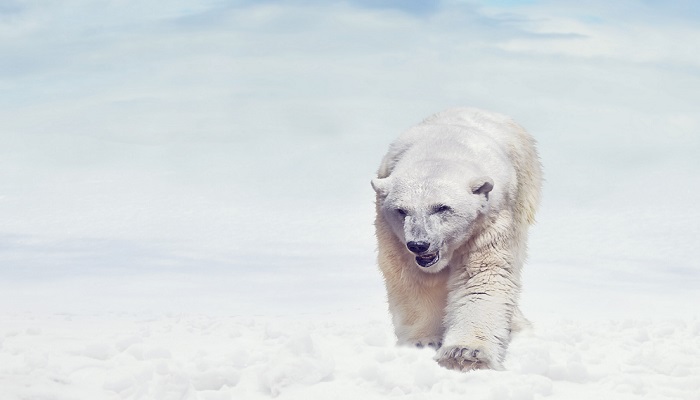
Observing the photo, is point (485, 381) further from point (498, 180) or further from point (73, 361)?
point (73, 361)

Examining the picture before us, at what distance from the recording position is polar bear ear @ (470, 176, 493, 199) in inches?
348

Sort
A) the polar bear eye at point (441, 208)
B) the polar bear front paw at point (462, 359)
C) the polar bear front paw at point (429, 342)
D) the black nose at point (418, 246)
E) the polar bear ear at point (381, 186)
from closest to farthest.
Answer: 1. the polar bear front paw at point (462, 359)
2. the black nose at point (418, 246)
3. the polar bear eye at point (441, 208)
4. the polar bear ear at point (381, 186)
5. the polar bear front paw at point (429, 342)

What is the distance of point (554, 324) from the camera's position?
37.3 feet

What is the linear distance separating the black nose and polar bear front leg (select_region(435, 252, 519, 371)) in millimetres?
791

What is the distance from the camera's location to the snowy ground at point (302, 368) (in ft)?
23.6

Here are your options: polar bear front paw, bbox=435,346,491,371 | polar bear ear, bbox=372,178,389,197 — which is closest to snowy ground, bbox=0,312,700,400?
polar bear front paw, bbox=435,346,491,371

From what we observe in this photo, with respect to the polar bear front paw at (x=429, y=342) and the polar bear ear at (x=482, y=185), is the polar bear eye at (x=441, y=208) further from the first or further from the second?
the polar bear front paw at (x=429, y=342)

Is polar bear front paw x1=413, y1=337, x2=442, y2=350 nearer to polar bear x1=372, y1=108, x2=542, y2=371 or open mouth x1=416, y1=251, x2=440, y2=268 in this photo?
polar bear x1=372, y1=108, x2=542, y2=371

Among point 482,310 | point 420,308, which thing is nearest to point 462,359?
point 482,310

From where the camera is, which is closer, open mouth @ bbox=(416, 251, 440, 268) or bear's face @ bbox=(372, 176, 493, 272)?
bear's face @ bbox=(372, 176, 493, 272)

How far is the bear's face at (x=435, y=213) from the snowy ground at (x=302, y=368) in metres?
0.91

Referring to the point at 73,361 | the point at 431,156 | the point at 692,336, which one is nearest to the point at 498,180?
the point at 431,156

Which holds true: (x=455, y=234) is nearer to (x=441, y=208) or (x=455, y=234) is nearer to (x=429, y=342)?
(x=441, y=208)

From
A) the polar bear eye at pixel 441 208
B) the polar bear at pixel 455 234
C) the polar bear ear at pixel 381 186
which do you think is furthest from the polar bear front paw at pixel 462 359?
the polar bear ear at pixel 381 186
